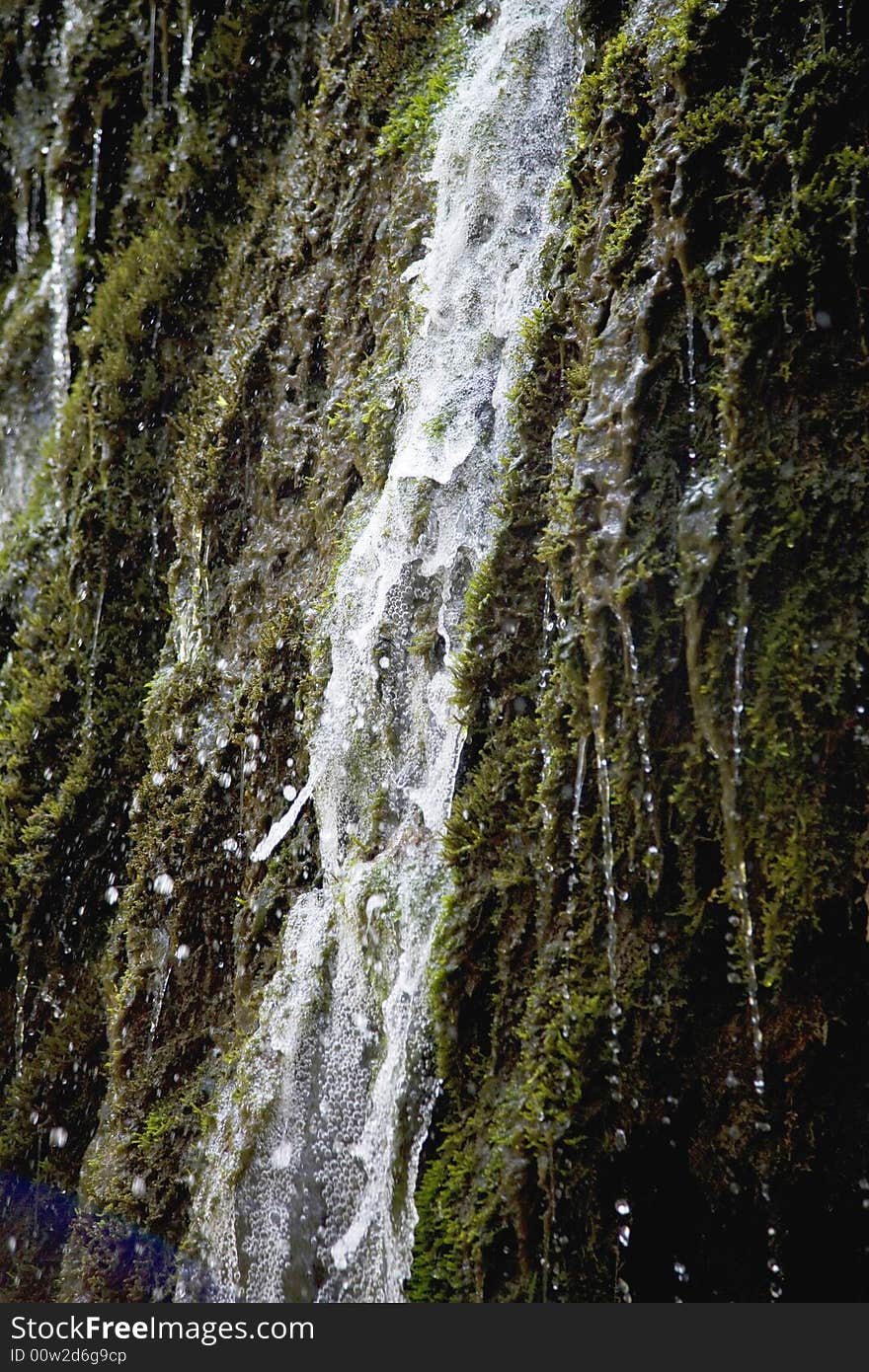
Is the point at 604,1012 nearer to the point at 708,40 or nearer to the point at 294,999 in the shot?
the point at 294,999

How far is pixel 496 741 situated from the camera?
2342 millimetres

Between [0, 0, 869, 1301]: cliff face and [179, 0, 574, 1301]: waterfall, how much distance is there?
0.01m

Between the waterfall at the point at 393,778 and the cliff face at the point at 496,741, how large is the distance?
13 mm

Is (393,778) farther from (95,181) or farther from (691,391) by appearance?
(95,181)

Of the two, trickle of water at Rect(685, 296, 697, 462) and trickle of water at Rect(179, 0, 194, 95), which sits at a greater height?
trickle of water at Rect(179, 0, 194, 95)

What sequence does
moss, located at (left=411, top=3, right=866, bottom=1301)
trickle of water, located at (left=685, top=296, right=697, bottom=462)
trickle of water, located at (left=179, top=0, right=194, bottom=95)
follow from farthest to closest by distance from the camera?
trickle of water, located at (left=179, top=0, right=194, bottom=95), trickle of water, located at (left=685, top=296, right=697, bottom=462), moss, located at (left=411, top=3, right=866, bottom=1301)

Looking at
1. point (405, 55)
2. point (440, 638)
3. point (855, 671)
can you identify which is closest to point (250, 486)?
point (440, 638)

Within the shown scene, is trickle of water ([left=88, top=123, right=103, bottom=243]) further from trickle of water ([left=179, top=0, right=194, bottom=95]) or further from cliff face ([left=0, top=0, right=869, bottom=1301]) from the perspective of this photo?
cliff face ([left=0, top=0, right=869, bottom=1301])

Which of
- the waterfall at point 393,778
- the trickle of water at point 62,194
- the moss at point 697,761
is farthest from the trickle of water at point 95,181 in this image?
the moss at point 697,761

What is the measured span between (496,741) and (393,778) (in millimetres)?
351

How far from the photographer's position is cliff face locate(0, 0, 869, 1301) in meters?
2.03

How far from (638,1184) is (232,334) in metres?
3.18

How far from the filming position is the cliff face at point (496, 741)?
79.9 inches

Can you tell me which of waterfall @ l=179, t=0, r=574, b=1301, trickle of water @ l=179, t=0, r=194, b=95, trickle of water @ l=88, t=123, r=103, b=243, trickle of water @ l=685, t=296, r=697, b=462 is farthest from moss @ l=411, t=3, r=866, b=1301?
trickle of water @ l=88, t=123, r=103, b=243
